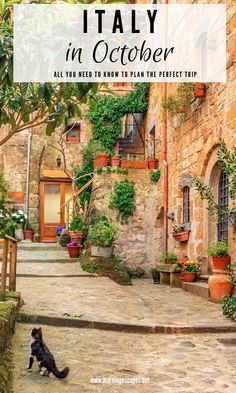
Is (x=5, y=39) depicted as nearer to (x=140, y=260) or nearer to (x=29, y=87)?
(x=29, y=87)

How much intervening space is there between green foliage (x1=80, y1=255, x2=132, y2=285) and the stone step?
146 centimetres

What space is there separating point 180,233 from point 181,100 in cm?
277

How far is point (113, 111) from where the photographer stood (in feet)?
50.0

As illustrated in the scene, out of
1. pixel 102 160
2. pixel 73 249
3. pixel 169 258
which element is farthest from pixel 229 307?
pixel 102 160

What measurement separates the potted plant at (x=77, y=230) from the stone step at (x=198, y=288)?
13.8 ft

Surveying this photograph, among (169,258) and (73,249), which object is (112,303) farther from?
(73,249)

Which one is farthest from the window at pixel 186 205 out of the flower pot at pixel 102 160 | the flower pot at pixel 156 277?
the flower pot at pixel 102 160

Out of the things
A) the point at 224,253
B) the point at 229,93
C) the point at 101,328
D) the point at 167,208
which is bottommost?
the point at 101,328

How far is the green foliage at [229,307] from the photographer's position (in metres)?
6.23

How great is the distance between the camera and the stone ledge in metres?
5.72

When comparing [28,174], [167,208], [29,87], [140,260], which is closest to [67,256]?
[140,260]

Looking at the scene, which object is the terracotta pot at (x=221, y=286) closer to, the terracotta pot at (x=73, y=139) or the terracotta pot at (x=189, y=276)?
the terracotta pot at (x=189, y=276)

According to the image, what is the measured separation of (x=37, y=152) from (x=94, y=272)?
7943 millimetres

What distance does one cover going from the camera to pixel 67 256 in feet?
41.0
